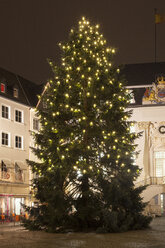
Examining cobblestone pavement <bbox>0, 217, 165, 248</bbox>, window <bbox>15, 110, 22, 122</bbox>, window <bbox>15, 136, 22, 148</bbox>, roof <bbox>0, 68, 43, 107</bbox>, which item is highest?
roof <bbox>0, 68, 43, 107</bbox>

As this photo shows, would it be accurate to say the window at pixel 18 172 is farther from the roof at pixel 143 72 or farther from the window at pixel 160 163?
the roof at pixel 143 72

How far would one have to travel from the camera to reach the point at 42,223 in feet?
76.8

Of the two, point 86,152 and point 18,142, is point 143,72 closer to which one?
point 18,142

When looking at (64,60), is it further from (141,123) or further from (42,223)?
(141,123)

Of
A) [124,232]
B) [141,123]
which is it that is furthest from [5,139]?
[124,232]

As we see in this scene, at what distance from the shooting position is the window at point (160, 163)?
156 feet

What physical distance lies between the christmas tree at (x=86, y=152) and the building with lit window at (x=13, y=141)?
19.9 m

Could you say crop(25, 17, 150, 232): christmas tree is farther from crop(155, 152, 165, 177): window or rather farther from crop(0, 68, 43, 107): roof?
crop(155, 152, 165, 177): window

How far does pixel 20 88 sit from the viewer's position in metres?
49.7

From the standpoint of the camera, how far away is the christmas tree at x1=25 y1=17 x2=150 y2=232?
2264 centimetres

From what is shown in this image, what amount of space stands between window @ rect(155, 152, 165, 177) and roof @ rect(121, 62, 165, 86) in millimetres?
7521

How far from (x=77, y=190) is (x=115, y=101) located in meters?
5.53

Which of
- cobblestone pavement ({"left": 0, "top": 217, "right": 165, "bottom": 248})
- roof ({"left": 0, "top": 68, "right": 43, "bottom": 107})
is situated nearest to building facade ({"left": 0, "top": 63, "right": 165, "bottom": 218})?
roof ({"left": 0, "top": 68, "right": 43, "bottom": 107})

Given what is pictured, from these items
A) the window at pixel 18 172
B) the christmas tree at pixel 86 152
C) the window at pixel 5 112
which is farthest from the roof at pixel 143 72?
the christmas tree at pixel 86 152
